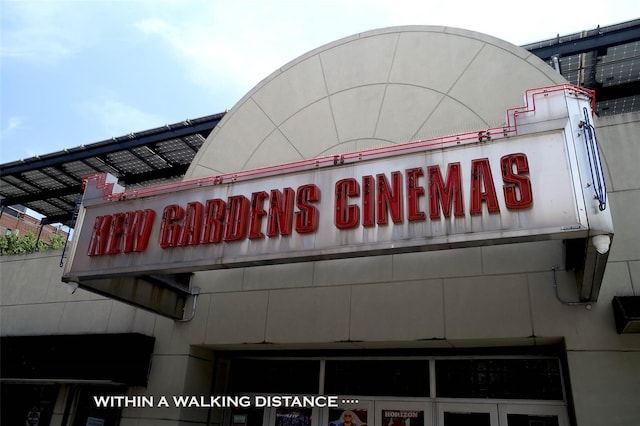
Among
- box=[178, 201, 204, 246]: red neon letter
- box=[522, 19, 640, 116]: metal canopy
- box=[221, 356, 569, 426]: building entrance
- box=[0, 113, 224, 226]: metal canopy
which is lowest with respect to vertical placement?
box=[221, 356, 569, 426]: building entrance

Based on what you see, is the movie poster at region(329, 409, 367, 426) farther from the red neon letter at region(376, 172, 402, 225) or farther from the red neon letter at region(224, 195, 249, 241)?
the red neon letter at region(376, 172, 402, 225)

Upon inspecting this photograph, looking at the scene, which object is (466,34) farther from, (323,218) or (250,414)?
(250,414)

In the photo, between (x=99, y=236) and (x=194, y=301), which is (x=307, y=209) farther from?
(x=194, y=301)

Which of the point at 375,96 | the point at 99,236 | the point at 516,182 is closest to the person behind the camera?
the point at 516,182

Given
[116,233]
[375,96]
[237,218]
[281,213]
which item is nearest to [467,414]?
[281,213]

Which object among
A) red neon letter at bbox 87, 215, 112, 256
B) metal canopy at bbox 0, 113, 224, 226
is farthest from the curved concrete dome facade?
metal canopy at bbox 0, 113, 224, 226

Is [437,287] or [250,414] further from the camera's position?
[250,414]

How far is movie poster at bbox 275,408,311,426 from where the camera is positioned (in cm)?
941

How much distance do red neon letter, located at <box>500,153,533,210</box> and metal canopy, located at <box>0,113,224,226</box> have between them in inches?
408

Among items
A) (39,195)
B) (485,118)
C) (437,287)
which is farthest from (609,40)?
(39,195)

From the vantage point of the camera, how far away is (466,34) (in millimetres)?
9672

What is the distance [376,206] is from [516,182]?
1.80 metres

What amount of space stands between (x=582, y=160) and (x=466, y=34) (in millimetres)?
5002

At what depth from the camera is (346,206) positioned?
6.71 metres
